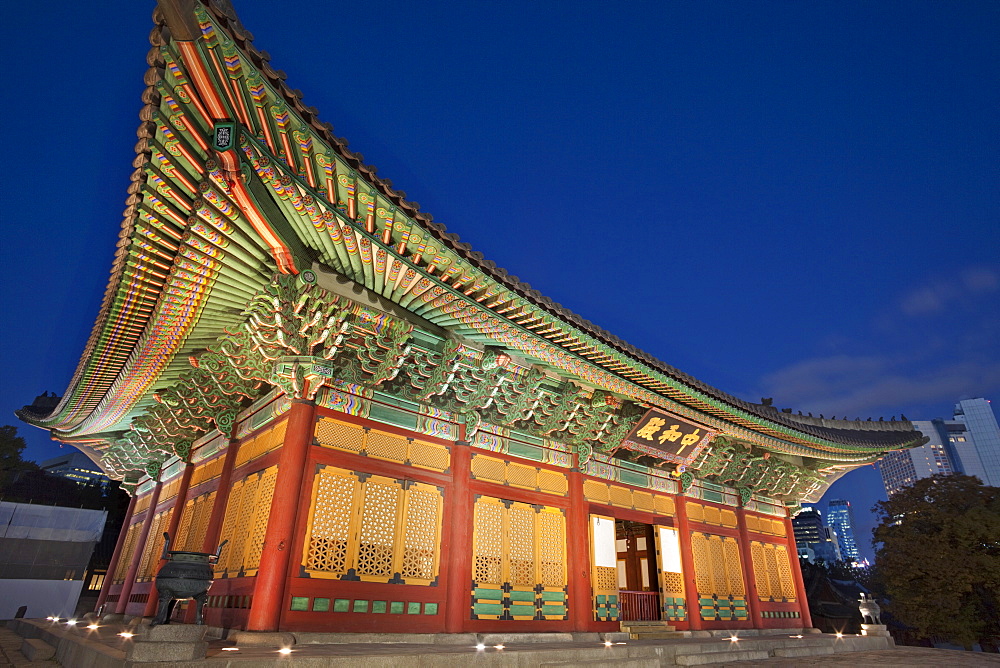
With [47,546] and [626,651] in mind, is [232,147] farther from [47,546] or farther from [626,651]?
[47,546]

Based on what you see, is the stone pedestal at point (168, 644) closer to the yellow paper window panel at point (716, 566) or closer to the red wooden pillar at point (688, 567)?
the red wooden pillar at point (688, 567)

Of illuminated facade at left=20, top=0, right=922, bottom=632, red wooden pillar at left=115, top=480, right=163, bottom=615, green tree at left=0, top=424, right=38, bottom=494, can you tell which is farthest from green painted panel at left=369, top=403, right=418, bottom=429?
green tree at left=0, top=424, right=38, bottom=494

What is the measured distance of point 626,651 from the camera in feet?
28.5

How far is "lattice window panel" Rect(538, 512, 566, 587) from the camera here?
10.1 meters

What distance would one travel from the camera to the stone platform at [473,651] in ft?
18.0

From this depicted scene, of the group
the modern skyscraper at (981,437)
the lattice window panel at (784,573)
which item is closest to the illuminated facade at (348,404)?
the lattice window panel at (784,573)

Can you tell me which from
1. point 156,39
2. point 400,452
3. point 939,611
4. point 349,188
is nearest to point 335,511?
point 400,452

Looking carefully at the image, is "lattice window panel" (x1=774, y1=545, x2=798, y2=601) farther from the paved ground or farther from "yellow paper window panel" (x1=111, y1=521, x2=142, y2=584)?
"yellow paper window panel" (x1=111, y1=521, x2=142, y2=584)

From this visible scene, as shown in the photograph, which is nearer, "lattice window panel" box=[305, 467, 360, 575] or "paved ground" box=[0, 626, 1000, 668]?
"paved ground" box=[0, 626, 1000, 668]

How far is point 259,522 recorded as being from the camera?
26.4 feet

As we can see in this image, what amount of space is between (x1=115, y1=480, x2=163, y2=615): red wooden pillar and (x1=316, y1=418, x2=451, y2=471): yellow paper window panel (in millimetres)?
8447

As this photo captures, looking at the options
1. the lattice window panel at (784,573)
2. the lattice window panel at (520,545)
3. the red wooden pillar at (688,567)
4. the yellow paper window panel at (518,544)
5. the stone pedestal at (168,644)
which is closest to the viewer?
the stone pedestal at (168,644)

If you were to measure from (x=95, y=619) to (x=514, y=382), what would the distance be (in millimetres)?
11892

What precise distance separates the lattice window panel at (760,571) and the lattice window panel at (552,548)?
7684 mm
